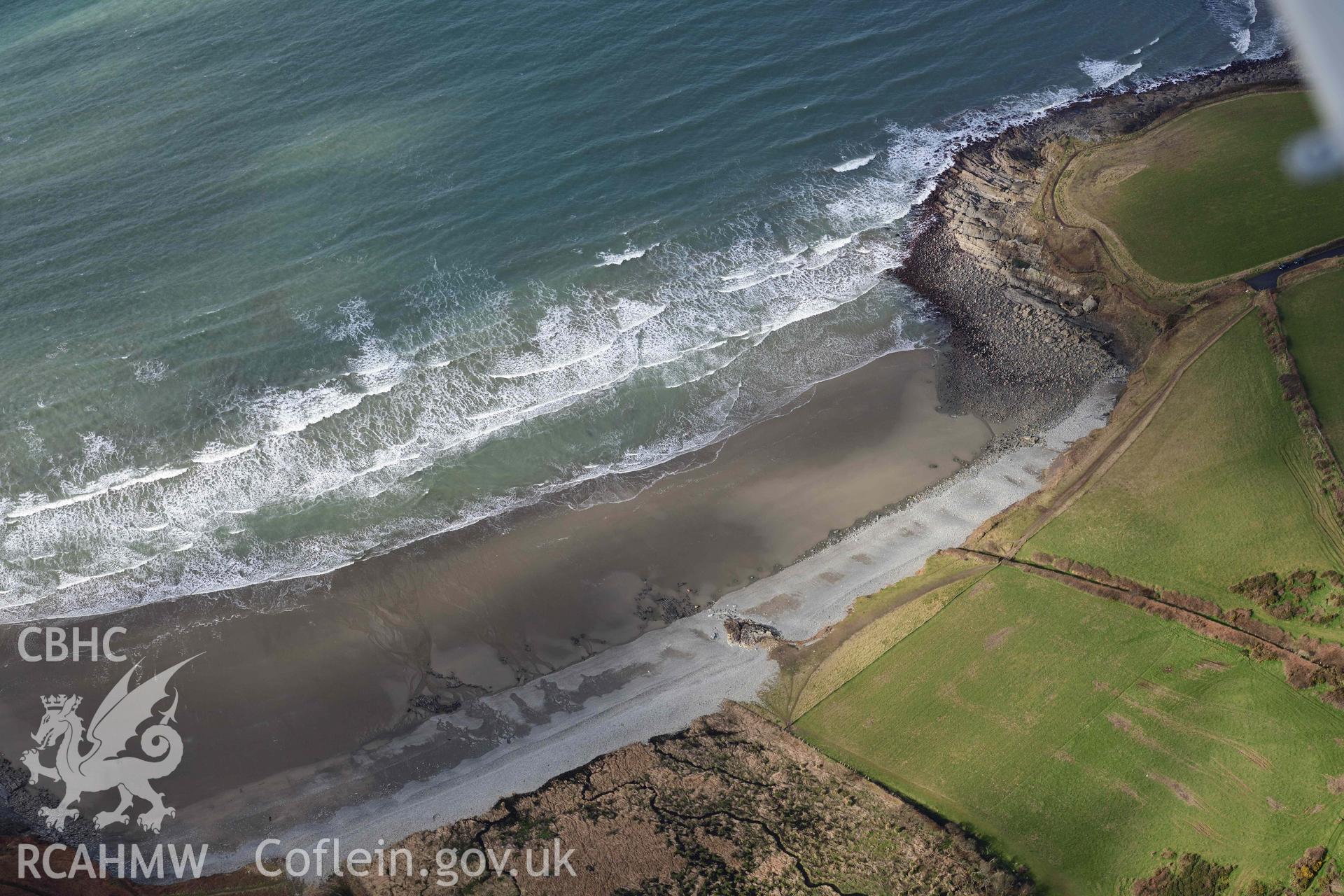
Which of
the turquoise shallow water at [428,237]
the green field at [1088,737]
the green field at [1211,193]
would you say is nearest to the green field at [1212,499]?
the green field at [1088,737]

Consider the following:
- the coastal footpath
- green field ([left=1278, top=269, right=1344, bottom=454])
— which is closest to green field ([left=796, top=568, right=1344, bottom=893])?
the coastal footpath

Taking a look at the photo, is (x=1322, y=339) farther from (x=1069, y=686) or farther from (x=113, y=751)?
(x=113, y=751)

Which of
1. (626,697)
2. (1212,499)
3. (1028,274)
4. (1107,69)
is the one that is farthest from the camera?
(1107,69)

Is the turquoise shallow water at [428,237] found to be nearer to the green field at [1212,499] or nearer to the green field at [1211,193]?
the green field at [1211,193]

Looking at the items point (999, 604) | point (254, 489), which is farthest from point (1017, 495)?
point (254, 489)

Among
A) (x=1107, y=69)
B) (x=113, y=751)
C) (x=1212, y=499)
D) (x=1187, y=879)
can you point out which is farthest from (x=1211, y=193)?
(x=113, y=751)

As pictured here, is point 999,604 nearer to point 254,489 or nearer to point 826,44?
point 254,489

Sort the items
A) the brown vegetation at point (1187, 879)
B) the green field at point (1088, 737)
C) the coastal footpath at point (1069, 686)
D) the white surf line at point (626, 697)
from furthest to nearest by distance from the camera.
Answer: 1. the white surf line at point (626, 697)
2. the coastal footpath at point (1069, 686)
3. the green field at point (1088, 737)
4. the brown vegetation at point (1187, 879)

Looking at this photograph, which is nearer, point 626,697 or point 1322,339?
point 626,697
